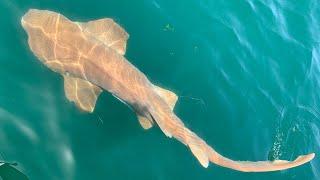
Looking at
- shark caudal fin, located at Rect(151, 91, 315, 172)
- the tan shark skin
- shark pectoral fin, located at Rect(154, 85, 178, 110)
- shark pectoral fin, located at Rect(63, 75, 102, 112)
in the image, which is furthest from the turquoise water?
shark caudal fin, located at Rect(151, 91, 315, 172)

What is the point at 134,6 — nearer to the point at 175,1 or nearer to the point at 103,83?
the point at 175,1

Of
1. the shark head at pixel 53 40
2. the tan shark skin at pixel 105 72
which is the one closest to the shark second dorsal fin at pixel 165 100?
the tan shark skin at pixel 105 72

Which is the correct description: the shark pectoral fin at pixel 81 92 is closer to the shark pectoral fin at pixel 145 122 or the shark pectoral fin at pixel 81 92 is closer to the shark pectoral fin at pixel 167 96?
the shark pectoral fin at pixel 145 122

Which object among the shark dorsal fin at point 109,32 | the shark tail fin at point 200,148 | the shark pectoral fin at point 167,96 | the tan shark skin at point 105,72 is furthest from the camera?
the shark dorsal fin at point 109,32

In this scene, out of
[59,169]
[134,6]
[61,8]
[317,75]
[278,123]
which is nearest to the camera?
[59,169]

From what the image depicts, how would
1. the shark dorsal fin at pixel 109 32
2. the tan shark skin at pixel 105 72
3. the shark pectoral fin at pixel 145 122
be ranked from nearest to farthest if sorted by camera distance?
the tan shark skin at pixel 105 72, the shark pectoral fin at pixel 145 122, the shark dorsal fin at pixel 109 32

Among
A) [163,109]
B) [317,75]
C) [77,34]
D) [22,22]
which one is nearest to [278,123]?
[317,75]
